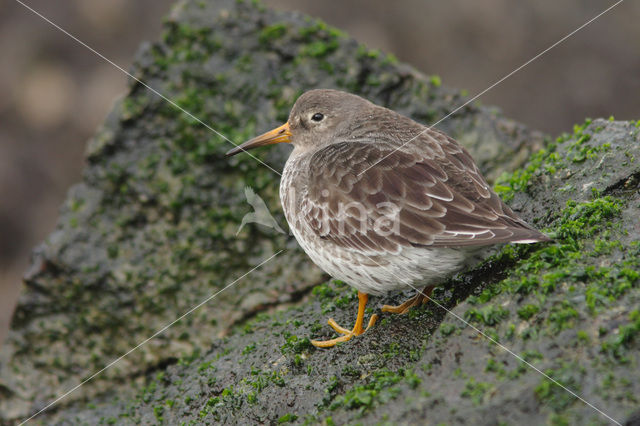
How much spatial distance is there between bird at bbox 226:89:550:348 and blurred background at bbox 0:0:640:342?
20.5ft

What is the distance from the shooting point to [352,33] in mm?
11055

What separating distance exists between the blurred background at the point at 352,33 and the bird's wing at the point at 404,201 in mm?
6425

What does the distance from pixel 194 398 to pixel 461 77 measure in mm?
7780

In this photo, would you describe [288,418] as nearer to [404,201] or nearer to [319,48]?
[404,201]

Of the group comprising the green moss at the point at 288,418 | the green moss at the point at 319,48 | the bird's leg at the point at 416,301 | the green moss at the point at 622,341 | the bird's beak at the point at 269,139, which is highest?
the green moss at the point at 319,48

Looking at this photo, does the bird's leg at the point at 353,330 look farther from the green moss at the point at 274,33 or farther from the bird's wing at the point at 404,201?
the green moss at the point at 274,33

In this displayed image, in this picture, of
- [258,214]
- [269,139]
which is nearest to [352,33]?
[258,214]

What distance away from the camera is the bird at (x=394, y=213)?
4.08 m

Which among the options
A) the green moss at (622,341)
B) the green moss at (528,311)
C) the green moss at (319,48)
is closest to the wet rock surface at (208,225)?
the green moss at (319,48)

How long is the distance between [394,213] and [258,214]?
263 cm

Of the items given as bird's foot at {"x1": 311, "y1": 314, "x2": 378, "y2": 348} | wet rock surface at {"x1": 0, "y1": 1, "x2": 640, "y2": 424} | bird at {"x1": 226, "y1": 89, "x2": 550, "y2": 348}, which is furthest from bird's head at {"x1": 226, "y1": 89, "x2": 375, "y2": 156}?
bird's foot at {"x1": 311, "y1": 314, "x2": 378, "y2": 348}

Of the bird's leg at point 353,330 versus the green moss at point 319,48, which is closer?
the bird's leg at point 353,330

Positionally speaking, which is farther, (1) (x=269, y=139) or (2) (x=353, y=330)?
(1) (x=269, y=139)

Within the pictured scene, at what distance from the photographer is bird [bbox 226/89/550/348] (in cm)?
408
